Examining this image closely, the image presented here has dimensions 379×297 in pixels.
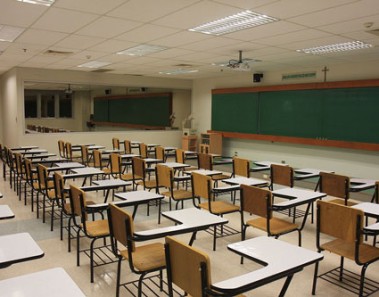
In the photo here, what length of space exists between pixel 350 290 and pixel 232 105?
A: 8.25 m

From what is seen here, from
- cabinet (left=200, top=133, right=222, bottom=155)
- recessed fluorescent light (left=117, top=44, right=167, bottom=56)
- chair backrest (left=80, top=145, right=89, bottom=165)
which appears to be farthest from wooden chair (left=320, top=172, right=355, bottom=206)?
cabinet (left=200, top=133, right=222, bottom=155)

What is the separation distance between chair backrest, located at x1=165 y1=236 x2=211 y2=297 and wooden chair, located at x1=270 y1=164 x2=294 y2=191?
12.8 ft

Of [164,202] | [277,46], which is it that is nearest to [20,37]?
[164,202]

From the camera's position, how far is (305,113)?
9.05 meters

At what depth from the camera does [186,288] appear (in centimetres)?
221

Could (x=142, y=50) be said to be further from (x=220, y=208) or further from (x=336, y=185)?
(x=336, y=185)

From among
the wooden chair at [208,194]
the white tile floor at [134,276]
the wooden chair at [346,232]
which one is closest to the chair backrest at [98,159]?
the white tile floor at [134,276]

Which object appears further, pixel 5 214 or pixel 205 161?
pixel 205 161

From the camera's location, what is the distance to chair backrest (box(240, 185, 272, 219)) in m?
3.77

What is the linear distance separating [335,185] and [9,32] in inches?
228

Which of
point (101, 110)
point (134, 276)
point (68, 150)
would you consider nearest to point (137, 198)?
point (134, 276)

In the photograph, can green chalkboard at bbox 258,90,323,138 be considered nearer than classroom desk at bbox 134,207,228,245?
No

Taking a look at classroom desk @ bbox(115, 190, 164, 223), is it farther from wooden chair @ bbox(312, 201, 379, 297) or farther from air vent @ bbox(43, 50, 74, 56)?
air vent @ bbox(43, 50, 74, 56)

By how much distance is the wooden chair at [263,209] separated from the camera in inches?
149
